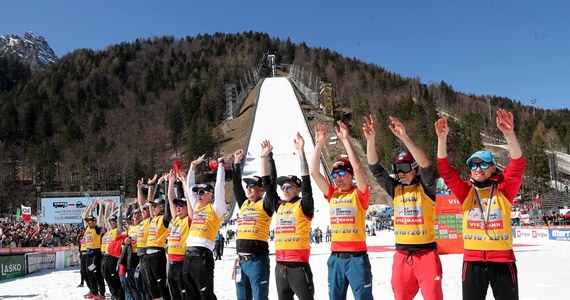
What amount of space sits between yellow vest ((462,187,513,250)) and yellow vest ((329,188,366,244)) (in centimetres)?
122

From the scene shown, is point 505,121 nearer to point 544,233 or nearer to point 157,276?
point 157,276

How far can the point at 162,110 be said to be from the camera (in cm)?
11481

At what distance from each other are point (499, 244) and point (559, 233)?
78.2 feet

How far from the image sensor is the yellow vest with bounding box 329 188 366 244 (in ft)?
18.3

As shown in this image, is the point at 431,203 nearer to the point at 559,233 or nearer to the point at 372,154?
the point at 372,154

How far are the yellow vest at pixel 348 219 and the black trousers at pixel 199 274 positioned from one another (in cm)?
204

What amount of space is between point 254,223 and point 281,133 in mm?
61346

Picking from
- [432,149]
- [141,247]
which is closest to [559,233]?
[141,247]

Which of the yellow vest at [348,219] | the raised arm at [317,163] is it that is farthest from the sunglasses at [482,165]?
the raised arm at [317,163]

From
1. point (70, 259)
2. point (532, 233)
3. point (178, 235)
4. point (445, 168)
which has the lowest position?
point (532, 233)

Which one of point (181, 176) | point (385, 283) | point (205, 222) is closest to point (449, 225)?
point (385, 283)

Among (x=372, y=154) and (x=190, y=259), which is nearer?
(x=372, y=154)

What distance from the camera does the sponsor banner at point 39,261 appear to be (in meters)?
19.1

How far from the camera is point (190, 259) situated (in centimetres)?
674
